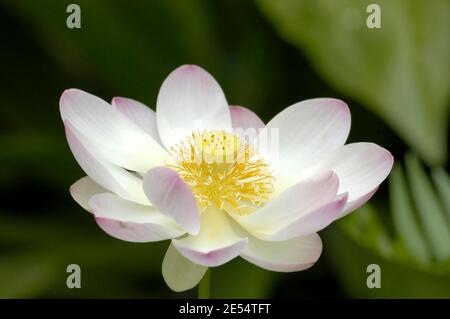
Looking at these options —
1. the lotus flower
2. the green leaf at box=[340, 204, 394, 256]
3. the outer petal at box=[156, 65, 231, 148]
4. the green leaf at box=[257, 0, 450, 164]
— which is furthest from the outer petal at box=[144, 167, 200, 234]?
the green leaf at box=[257, 0, 450, 164]

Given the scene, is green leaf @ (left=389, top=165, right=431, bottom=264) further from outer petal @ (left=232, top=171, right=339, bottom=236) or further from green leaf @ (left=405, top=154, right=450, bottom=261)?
outer petal @ (left=232, top=171, right=339, bottom=236)

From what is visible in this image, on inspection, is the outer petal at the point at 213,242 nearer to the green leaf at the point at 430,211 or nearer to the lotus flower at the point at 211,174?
the lotus flower at the point at 211,174

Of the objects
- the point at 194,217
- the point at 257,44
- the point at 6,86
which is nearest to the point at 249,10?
the point at 257,44

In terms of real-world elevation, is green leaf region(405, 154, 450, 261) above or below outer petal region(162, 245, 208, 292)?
above

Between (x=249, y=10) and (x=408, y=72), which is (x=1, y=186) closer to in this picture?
(x=249, y=10)

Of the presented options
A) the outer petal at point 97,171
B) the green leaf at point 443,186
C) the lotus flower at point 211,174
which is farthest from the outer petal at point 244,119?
the green leaf at point 443,186

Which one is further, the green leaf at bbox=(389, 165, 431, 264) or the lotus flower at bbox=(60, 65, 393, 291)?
the green leaf at bbox=(389, 165, 431, 264)

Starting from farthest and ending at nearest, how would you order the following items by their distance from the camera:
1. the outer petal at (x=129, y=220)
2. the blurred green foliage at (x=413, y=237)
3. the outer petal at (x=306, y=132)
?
the blurred green foliage at (x=413, y=237)
the outer petal at (x=306, y=132)
the outer petal at (x=129, y=220)
